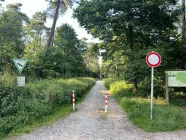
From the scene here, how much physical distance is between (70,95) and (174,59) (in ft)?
27.9

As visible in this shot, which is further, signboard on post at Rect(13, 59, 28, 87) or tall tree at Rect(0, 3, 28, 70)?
tall tree at Rect(0, 3, 28, 70)

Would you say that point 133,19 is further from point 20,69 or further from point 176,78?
point 20,69

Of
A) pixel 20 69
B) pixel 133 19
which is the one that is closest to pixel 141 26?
pixel 133 19

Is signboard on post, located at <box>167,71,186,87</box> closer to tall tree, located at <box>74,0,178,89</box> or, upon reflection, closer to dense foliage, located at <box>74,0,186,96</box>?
dense foliage, located at <box>74,0,186,96</box>

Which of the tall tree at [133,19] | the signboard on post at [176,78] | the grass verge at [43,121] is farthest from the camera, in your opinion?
the tall tree at [133,19]

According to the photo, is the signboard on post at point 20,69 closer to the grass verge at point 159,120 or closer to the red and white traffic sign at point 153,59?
the grass verge at point 159,120

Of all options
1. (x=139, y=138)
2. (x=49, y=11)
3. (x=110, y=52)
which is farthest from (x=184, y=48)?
(x=49, y=11)

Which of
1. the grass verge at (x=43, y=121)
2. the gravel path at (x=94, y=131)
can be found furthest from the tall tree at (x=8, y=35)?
the gravel path at (x=94, y=131)

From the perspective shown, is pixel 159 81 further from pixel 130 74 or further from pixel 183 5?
pixel 183 5

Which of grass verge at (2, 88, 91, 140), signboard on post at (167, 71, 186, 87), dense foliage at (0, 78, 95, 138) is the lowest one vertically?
grass verge at (2, 88, 91, 140)

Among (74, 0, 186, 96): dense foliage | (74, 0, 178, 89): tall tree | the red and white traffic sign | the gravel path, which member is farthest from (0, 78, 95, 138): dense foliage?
(74, 0, 178, 89): tall tree

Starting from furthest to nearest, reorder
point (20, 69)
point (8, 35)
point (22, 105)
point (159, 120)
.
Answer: point (8, 35)
point (20, 69)
point (22, 105)
point (159, 120)

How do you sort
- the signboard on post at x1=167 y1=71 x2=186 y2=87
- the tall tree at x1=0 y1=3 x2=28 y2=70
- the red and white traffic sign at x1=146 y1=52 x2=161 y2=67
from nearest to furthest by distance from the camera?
the red and white traffic sign at x1=146 y1=52 x2=161 y2=67, the signboard on post at x1=167 y1=71 x2=186 y2=87, the tall tree at x1=0 y1=3 x2=28 y2=70

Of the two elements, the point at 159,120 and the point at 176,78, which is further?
the point at 176,78
